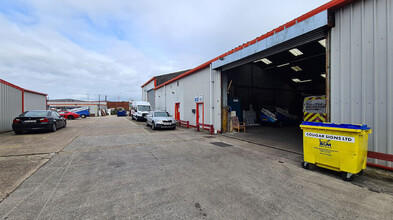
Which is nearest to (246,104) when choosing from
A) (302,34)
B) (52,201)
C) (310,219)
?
(302,34)

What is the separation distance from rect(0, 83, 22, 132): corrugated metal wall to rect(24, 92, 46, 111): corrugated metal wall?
6.36 ft

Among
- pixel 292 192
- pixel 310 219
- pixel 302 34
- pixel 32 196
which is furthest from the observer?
pixel 302 34

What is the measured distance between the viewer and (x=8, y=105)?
35.1 feet

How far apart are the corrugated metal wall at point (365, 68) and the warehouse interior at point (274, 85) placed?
705 centimetres

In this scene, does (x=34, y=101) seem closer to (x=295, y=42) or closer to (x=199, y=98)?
(x=199, y=98)

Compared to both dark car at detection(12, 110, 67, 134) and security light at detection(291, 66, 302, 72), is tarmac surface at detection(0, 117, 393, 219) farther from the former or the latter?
security light at detection(291, 66, 302, 72)

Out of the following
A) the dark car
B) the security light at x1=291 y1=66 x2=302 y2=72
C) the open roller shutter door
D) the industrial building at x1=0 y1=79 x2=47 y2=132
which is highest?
the security light at x1=291 y1=66 x2=302 y2=72

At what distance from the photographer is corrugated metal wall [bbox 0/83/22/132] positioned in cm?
999

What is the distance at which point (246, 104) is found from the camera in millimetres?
15438

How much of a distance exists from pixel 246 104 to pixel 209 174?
12558 millimetres

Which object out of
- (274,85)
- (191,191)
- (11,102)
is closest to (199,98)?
(191,191)

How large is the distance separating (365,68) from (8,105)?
58.4ft

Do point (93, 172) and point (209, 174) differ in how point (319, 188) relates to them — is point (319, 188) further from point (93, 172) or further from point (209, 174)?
point (93, 172)

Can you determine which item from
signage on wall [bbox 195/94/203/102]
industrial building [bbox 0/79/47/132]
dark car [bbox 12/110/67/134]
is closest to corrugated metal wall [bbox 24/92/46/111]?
industrial building [bbox 0/79/47/132]
